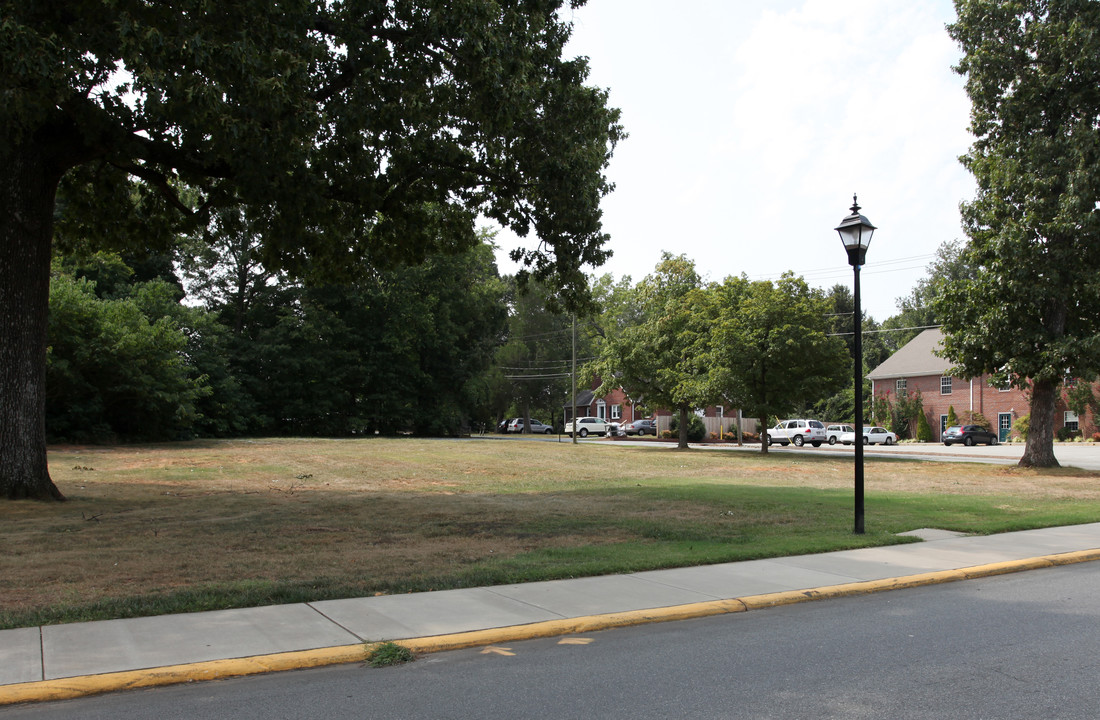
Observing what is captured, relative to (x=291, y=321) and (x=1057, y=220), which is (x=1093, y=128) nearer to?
(x=1057, y=220)

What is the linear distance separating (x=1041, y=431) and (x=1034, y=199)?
8154 mm

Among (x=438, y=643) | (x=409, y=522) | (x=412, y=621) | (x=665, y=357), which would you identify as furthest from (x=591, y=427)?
(x=438, y=643)

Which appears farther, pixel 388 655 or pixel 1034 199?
pixel 1034 199

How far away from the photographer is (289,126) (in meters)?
11.8

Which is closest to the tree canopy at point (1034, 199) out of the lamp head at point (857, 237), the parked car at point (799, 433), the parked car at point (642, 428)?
the lamp head at point (857, 237)

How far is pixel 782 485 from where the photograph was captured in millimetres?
20766

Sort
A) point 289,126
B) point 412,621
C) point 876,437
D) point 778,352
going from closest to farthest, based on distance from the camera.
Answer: point 412,621
point 289,126
point 778,352
point 876,437

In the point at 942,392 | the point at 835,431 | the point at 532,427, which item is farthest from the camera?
the point at 532,427

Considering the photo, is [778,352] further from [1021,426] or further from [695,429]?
→ [695,429]

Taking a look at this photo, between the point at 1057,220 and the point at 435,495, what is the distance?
20352 millimetres

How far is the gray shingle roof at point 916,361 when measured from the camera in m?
60.7

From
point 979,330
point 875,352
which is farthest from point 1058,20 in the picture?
point 875,352

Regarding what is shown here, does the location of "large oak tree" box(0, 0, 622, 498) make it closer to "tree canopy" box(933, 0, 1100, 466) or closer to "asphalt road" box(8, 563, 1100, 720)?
"asphalt road" box(8, 563, 1100, 720)

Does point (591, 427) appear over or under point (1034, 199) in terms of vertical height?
under
